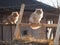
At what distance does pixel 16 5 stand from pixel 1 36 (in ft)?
7.62

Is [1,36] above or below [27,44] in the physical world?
below

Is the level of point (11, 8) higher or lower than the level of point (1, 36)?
higher

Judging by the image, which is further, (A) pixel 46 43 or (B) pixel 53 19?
(B) pixel 53 19

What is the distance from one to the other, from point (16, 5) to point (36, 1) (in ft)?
7.42

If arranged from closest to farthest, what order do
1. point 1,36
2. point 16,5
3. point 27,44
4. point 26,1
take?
1. point 27,44
2. point 1,36
3. point 16,5
4. point 26,1

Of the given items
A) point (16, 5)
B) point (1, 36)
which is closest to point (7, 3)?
point (16, 5)

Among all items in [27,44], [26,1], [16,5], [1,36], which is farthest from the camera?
[26,1]

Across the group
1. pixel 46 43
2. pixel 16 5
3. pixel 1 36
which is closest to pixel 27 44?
pixel 46 43

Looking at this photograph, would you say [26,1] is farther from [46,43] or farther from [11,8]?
[46,43]

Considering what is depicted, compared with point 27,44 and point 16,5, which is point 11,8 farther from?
point 27,44

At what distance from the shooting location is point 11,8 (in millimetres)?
14344

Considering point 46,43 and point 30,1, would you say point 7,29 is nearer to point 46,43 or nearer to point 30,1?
point 30,1

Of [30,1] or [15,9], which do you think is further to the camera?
[30,1]

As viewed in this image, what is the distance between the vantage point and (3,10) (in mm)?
14016
